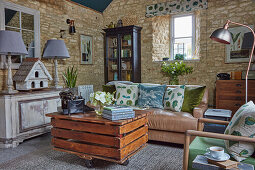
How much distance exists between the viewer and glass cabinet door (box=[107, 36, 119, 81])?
21.6 ft

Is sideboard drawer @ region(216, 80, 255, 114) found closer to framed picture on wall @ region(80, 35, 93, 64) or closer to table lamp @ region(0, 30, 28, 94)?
framed picture on wall @ region(80, 35, 93, 64)

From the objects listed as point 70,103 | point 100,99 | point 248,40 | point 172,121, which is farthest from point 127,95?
point 248,40

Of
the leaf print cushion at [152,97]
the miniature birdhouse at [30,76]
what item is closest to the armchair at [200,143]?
the leaf print cushion at [152,97]

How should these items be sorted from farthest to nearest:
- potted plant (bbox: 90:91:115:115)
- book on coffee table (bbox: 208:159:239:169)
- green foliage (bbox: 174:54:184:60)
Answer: green foliage (bbox: 174:54:184:60), potted plant (bbox: 90:91:115:115), book on coffee table (bbox: 208:159:239:169)

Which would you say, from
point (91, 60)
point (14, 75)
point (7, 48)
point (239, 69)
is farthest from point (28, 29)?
point (239, 69)

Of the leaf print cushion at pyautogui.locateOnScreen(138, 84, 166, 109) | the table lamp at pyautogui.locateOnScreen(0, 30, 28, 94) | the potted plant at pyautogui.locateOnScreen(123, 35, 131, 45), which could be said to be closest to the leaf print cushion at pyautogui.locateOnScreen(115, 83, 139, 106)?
the leaf print cushion at pyautogui.locateOnScreen(138, 84, 166, 109)

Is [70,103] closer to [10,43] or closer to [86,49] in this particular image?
[10,43]

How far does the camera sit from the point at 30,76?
A: 162 inches

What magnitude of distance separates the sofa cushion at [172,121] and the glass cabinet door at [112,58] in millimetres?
3169

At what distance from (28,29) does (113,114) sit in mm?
3362

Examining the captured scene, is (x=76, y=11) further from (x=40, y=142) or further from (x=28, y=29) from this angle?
(x=40, y=142)

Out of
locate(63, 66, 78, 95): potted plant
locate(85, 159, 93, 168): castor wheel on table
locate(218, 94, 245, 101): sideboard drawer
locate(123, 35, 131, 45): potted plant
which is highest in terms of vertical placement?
locate(123, 35, 131, 45): potted plant

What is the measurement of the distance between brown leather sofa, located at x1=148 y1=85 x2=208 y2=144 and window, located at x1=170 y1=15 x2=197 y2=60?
2.78 m

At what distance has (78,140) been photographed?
9.48ft
